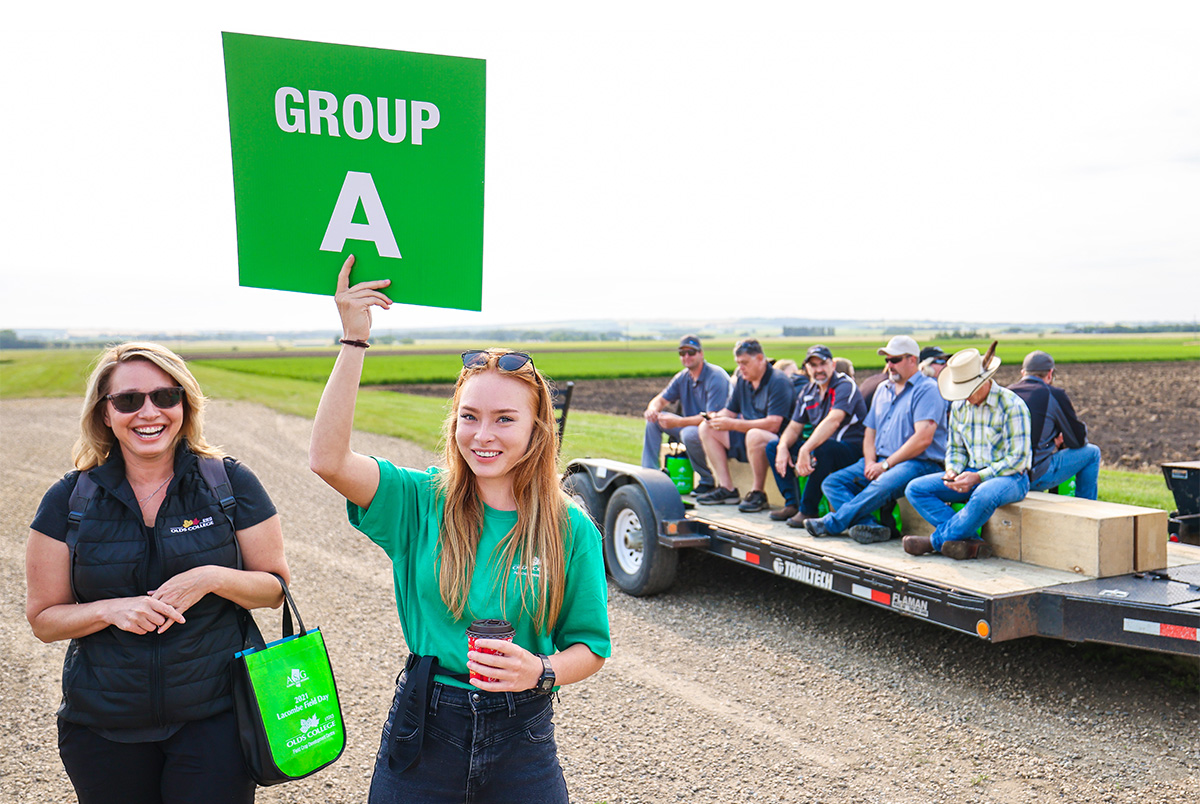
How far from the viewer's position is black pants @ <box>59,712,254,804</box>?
8.73ft

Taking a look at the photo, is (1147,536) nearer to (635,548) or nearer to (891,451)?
(891,451)

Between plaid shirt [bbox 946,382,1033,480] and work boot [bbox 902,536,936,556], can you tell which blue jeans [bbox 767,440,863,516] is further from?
work boot [bbox 902,536,936,556]

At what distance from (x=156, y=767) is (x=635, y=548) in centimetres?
562

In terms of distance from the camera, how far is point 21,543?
33.2 ft

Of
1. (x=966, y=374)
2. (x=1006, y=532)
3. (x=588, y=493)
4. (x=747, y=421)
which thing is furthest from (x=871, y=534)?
(x=588, y=493)

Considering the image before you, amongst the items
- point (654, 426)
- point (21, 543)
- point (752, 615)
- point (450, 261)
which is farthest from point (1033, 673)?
point (21, 543)

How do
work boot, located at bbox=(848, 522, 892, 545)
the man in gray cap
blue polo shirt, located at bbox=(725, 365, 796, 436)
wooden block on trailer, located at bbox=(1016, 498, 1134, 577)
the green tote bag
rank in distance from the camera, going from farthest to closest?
1. blue polo shirt, located at bbox=(725, 365, 796, 436)
2. the man in gray cap
3. work boot, located at bbox=(848, 522, 892, 545)
4. wooden block on trailer, located at bbox=(1016, 498, 1134, 577)
5. the green tote bag

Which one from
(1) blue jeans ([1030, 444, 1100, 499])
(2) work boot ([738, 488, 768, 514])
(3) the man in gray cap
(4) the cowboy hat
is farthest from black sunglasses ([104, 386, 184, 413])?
(1) blue jeans ([1030, 444, 1100, 499])

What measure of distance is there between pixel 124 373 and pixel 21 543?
8976 millimetres

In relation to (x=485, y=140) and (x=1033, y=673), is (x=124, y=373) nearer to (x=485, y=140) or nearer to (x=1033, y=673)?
(x=485, y=140)

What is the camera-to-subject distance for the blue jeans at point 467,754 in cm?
218

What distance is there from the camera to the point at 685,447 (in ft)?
29.4

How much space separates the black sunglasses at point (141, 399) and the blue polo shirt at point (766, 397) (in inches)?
236

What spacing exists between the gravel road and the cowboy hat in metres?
1.78
